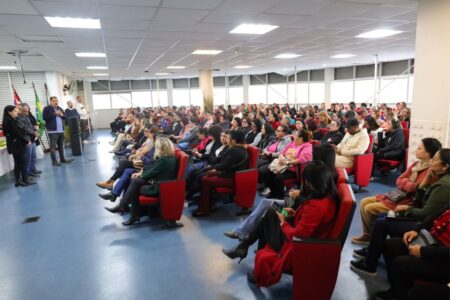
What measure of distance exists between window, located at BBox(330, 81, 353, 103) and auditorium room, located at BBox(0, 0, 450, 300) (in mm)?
6867

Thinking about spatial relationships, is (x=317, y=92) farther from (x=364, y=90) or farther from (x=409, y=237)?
(x=409, y=237)

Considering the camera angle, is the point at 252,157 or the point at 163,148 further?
the point at 252,157

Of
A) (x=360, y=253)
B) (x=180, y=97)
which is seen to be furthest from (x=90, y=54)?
(x=180, y=97)

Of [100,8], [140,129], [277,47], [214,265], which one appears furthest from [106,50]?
[214,265]

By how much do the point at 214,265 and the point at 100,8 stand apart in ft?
10.7

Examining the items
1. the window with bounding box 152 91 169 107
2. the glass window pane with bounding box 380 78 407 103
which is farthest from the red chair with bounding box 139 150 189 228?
the window with bounding box 152 91 169 107

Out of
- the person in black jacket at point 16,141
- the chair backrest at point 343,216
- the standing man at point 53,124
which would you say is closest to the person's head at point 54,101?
the standing man at point 53,124

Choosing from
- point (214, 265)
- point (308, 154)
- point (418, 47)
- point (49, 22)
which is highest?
point (49, 22)

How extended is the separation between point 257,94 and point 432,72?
14.4m

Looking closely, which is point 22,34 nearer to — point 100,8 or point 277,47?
point 100,8

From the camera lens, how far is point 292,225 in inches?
96.5

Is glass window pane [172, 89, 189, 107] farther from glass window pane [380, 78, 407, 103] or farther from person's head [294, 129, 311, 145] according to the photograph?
person's head [294, 129, 311, 145]

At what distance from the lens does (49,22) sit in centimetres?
431

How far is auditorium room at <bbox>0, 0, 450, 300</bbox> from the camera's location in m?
2.20
